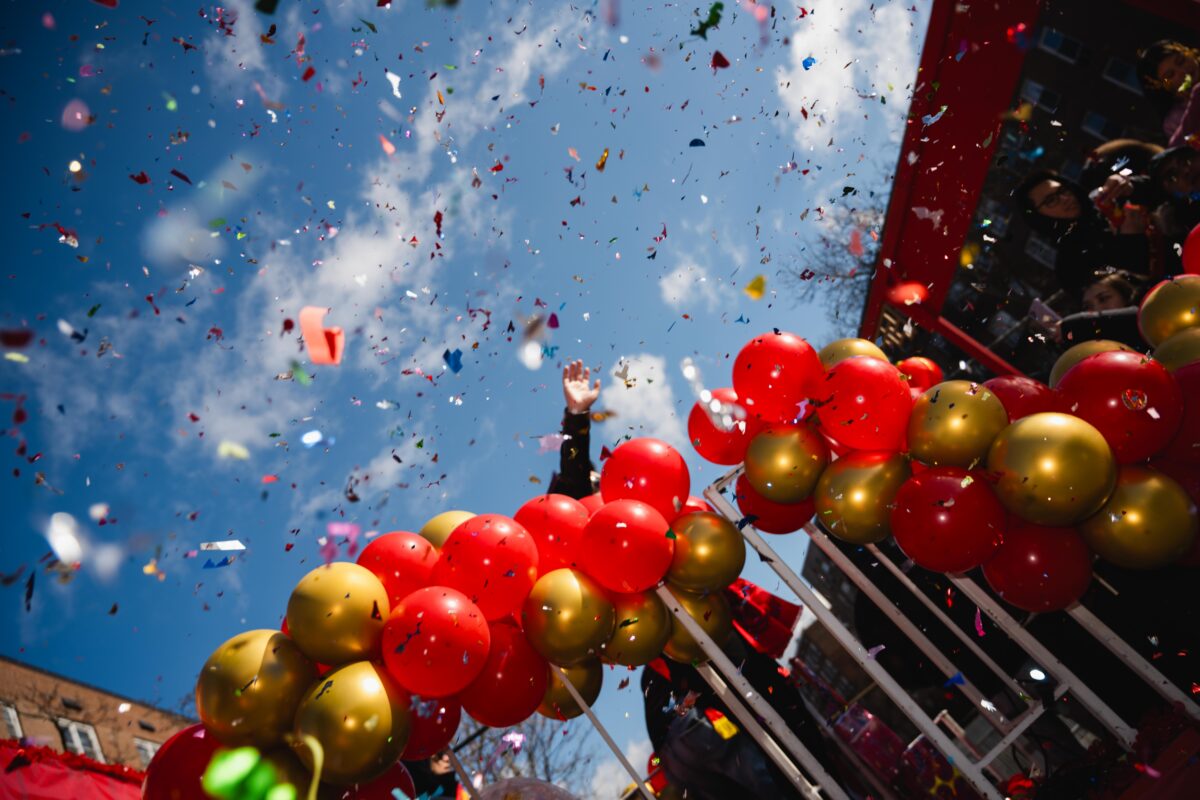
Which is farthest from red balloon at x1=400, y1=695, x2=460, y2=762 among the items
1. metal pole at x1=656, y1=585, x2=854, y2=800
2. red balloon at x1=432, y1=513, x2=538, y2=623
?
metal pole at x1=656, y1=585, x2=854, y2=800

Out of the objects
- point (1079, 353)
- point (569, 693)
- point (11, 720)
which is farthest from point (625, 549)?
point (11, 720)

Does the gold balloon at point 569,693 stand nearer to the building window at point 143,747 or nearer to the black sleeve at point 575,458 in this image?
the black sleeve at point 575,458

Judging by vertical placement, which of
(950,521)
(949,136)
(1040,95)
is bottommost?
(950,521)

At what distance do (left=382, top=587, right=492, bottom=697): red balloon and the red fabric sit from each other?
2.56 metres

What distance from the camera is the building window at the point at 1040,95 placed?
13790 millimetres

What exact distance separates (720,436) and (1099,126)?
16919 mm

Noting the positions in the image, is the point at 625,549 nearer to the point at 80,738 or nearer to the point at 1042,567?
the point at 1042,567

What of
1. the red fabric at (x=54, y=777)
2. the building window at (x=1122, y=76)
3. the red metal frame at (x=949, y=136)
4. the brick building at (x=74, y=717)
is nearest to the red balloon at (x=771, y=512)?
the red metal frame at (x=949, y=136)

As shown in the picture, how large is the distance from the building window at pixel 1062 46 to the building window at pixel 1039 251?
Result: 4.35 meters

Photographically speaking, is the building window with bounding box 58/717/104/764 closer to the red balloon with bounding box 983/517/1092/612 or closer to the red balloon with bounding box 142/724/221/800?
the red balloon with bounding box 142/724/221/800

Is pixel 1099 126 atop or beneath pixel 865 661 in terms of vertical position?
atop

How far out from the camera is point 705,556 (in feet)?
8.61

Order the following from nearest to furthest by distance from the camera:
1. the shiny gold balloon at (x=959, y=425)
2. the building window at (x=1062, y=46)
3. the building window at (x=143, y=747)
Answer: the shiny gold balloon at (x=959, y=425), the building window at (x=1062, y=46), the building window at (x=143, y=747)

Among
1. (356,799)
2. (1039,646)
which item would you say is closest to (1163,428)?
(1039,646)
